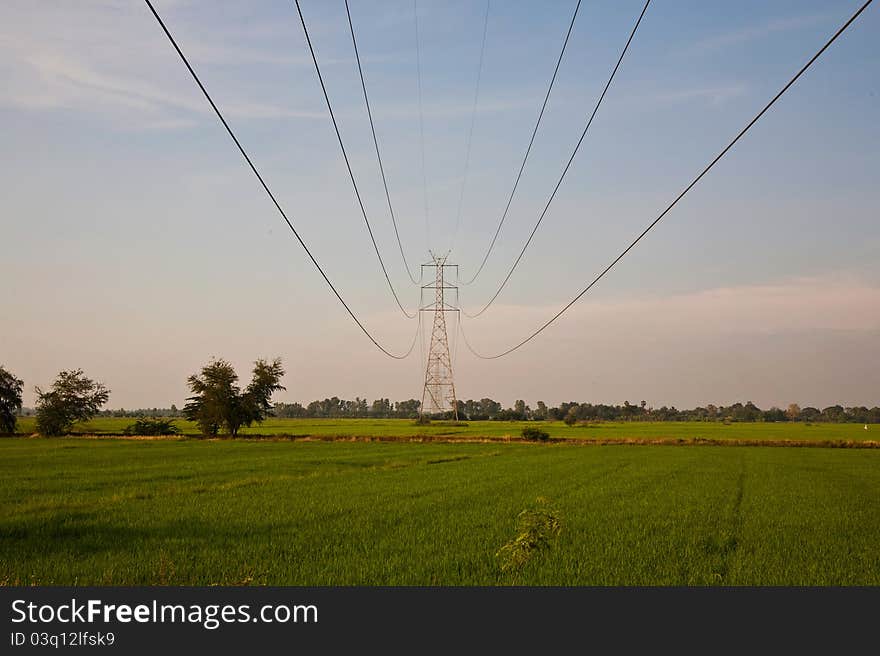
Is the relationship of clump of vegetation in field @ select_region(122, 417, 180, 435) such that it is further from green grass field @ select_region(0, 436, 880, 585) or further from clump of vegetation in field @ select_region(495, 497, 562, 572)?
clump of vegetation in field @ select_region(495, 497, 562, 572)

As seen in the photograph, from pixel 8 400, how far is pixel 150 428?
54.4 feet

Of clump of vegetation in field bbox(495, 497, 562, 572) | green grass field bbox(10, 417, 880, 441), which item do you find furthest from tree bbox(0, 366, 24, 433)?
clump of vegetation in field bbox(495, 497, 562, 572)

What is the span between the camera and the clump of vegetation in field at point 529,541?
13.4 m

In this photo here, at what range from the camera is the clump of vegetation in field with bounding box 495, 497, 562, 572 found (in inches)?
529

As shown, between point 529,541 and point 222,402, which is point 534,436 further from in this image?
point 529,541

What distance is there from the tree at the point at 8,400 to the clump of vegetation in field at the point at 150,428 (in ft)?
45.6

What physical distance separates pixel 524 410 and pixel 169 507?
169262mm

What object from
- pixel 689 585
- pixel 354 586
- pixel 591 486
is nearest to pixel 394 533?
pixel 354 586

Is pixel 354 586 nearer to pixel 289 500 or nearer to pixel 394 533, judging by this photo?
pixel 394 533

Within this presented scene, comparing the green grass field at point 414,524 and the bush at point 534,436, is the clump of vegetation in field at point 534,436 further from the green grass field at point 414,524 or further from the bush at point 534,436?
the green grass field at point 414,524

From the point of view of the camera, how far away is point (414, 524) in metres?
19.2

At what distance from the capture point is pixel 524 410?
188750mm

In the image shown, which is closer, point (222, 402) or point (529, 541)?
point (529, 541)

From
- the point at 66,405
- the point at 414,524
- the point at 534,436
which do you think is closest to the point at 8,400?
the point at 66,405
